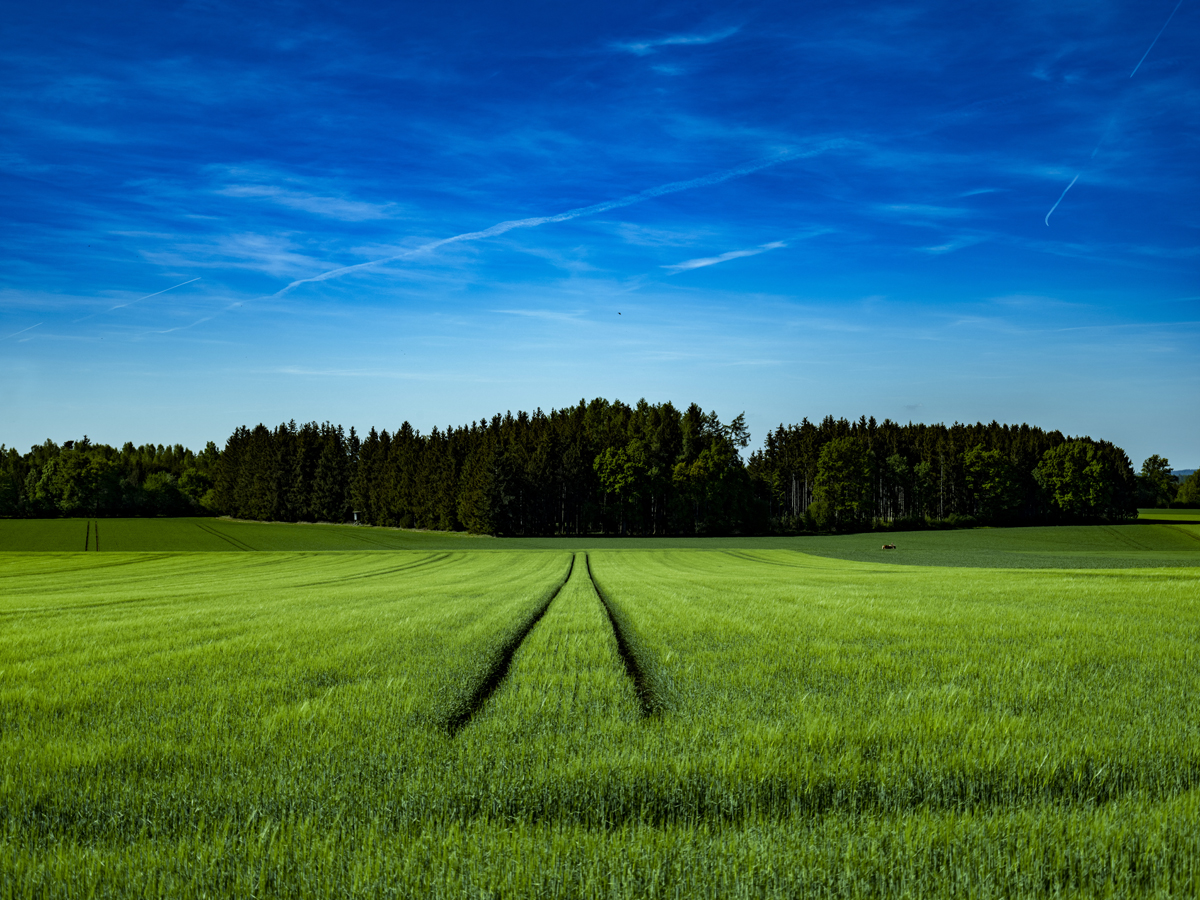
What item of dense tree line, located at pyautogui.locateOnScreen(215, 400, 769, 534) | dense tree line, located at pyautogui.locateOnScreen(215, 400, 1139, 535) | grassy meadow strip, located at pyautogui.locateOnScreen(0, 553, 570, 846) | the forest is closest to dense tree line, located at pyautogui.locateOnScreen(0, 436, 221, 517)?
the forest

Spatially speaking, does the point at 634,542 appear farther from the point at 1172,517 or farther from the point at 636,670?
the point at 1172,517

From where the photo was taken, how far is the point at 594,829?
548 cm

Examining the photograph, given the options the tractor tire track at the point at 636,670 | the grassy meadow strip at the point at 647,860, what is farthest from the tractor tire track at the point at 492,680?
the grassy meadow strip at the point at 647,860

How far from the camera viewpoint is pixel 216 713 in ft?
26.3

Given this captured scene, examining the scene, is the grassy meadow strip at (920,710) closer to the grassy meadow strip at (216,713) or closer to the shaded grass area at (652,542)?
the grassy meadow strip at (216,713)

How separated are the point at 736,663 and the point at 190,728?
7.33 meters

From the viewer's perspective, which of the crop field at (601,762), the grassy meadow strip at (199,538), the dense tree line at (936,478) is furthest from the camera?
the dense tree line at (936,478)

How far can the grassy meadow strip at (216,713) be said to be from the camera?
19.1 ft

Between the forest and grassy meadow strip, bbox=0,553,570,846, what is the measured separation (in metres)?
99.7

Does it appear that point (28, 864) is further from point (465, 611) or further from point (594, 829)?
point (465, 611)

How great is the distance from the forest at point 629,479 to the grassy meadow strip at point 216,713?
9966 cm

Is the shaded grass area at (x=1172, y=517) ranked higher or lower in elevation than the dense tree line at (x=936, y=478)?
lower

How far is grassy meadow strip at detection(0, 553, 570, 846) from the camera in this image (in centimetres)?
583

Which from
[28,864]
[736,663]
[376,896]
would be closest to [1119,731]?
[736,663]
